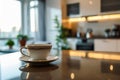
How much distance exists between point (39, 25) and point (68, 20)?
1003mm

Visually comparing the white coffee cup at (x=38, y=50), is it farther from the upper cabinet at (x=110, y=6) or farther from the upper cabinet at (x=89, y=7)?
the upper cabinet at (x=89, y=7)

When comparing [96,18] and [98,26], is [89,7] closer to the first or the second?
[96,18]

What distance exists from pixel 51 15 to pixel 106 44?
2.22m

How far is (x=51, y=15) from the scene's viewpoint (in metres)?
5.75

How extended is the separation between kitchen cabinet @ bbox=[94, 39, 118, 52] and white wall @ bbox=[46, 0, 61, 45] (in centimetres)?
156

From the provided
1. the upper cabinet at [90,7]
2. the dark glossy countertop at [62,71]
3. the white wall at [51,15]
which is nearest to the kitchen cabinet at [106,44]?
the upper cabinet at [90,7]

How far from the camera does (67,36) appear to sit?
5.27 m

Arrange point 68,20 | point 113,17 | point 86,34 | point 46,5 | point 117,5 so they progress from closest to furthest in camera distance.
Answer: point 117,5, point 113,17, point 86,34, point 68,20, point 46,5

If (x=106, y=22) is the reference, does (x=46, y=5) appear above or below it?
above

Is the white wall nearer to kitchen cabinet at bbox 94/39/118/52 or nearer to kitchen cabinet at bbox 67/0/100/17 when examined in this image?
kitchen cabinet at bbox 67/0/100/17

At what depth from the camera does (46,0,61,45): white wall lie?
5.49 metres

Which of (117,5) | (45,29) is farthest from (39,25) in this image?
(117,5)

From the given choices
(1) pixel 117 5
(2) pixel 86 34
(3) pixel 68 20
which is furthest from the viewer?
(3) pixel 68 20

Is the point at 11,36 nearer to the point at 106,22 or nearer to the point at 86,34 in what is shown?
the point at 86,34
